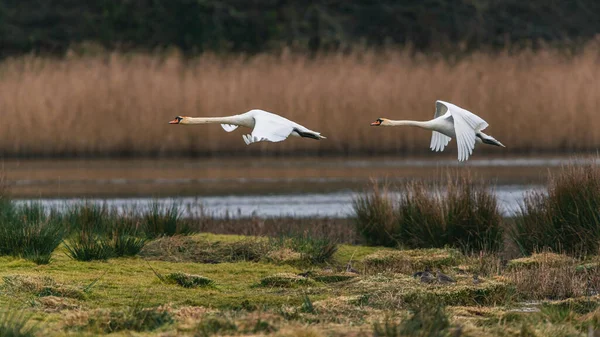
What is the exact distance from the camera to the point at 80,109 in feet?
88.4

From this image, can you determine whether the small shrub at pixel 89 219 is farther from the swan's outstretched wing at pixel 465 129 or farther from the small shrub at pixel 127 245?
the swan's outstretched wing at pixel 465 129

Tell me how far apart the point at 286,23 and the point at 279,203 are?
20.4 metres

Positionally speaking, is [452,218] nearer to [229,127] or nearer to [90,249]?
[229,127]

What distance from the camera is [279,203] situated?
21.2 m

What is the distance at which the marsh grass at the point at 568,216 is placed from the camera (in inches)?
492

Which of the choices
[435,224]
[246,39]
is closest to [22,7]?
[246,39]

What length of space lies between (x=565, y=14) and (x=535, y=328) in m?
35.8

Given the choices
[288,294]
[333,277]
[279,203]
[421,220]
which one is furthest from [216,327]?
[279,203]

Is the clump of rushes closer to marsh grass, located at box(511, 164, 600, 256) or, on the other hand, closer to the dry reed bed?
marsh grass, located at box(511, 164, 600, 256)

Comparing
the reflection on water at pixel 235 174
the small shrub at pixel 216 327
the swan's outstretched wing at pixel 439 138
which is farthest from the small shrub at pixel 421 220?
the reflection on water at pixel 235 174

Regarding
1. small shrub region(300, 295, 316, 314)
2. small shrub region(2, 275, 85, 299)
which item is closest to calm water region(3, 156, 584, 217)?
small shrub region(2, 275, 85, 299)

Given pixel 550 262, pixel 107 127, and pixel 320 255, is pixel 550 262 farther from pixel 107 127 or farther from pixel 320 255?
pixel 107 127

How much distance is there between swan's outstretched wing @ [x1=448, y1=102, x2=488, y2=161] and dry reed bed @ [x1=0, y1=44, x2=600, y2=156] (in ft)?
48.2

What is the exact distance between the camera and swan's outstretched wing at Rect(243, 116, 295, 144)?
9609 millimetres
